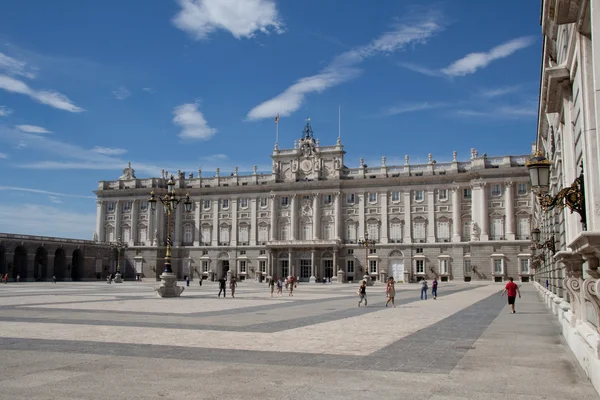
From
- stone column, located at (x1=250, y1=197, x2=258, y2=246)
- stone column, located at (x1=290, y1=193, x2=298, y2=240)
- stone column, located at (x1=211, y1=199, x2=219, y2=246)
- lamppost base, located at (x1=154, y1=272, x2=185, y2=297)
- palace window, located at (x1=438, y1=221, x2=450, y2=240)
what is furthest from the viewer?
stone column, located at (x1=211, y1=199, x2=219, y2=246)

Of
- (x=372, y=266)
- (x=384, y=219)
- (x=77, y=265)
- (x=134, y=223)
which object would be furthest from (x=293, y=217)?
(x=77, y=265)

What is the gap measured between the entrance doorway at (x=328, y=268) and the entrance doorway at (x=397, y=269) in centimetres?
865

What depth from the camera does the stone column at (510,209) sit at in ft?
240

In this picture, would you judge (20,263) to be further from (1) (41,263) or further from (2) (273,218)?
(2) (273,218)

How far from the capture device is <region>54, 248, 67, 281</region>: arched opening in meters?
80.0

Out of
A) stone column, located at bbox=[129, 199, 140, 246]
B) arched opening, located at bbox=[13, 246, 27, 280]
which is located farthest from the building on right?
stone column, located at bbox=[129, 199, 140, 246]

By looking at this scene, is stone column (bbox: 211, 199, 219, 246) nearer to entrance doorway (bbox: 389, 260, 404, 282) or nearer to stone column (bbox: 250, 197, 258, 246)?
stone column (bbox: 250, 197, 258, 246)

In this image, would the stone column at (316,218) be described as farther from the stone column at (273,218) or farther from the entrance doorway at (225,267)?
the entrance doorway at (225,267)

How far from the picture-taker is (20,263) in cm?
7562

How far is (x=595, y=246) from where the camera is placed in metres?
7.09

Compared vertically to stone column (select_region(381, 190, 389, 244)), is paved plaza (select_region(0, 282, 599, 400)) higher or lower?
lower

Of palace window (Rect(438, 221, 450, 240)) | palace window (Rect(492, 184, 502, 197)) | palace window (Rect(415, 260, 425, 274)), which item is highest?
palace window (Rect(492, 184, 502, 197))

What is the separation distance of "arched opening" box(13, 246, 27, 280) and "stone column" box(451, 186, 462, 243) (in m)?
56.2

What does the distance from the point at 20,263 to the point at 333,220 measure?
4317cm
